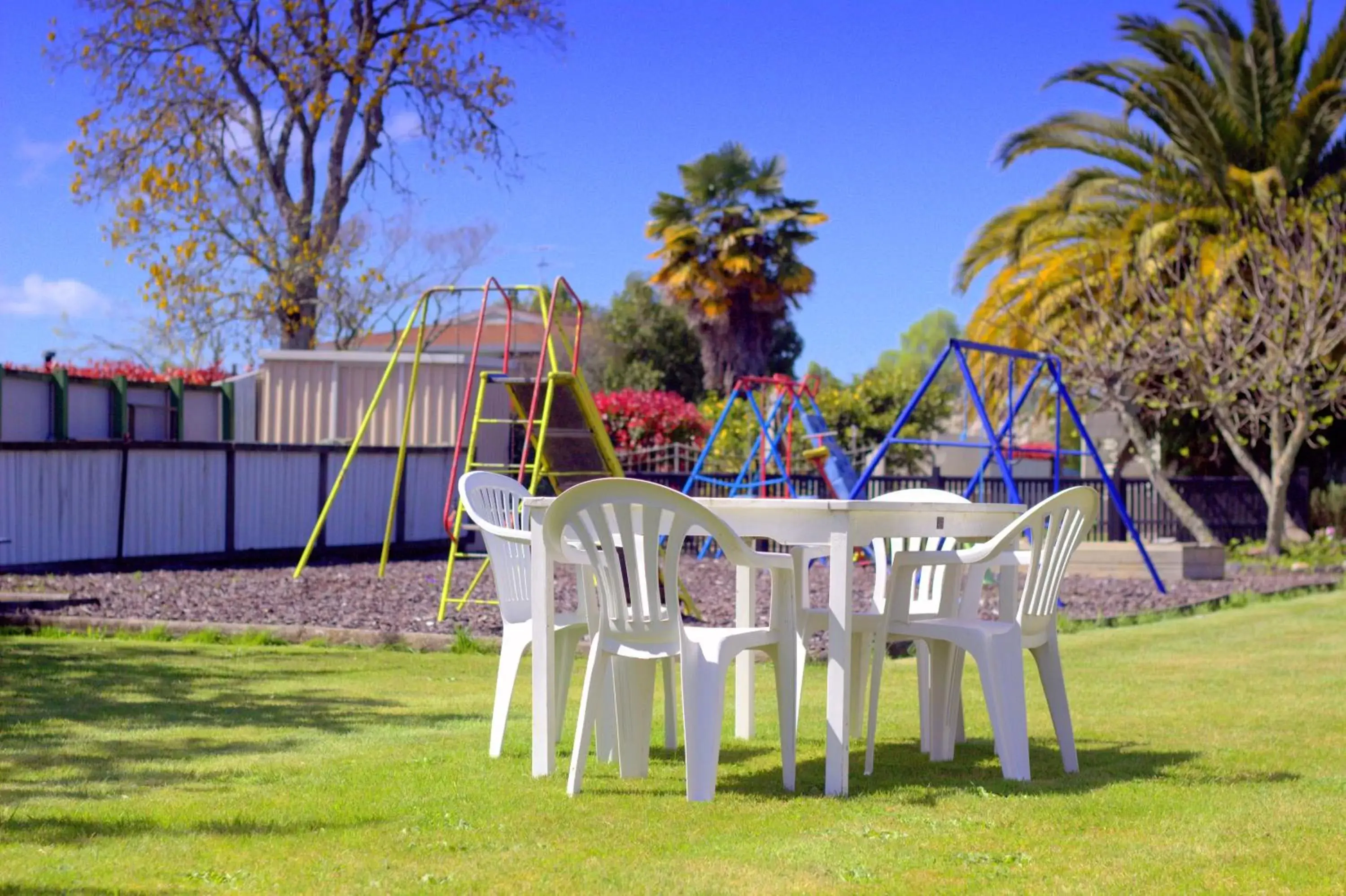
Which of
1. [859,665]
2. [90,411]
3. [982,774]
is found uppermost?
[90,411]

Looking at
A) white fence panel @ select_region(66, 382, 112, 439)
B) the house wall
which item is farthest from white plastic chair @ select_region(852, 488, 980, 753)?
white fence panel @ select_region(66, 382, 112, 439)

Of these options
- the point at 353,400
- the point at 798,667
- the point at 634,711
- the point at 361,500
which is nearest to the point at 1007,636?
the point at 798,667

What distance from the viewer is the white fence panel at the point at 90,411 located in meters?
21.8

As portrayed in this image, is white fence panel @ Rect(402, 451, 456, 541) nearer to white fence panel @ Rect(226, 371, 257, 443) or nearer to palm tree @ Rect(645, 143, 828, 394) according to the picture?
white fence panel @ Rect(226, 371, 257, 443)

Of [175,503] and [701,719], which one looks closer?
[701,719]

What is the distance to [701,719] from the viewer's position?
5.25 m

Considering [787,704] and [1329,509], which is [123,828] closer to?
[787,704]

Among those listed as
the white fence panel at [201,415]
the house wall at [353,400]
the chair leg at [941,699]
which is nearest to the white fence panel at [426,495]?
the house wall at [353,400]

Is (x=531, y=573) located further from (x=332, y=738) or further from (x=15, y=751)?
(x=15, y=751)

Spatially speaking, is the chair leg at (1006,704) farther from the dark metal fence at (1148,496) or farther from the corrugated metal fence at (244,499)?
the dark metal fence at (1148,496)

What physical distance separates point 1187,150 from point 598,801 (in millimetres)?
20648

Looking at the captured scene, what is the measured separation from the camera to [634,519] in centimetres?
527

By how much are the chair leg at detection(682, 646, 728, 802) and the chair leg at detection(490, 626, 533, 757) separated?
3.02 ft

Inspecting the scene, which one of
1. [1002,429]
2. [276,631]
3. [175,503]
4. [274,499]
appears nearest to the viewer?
[276,631]
